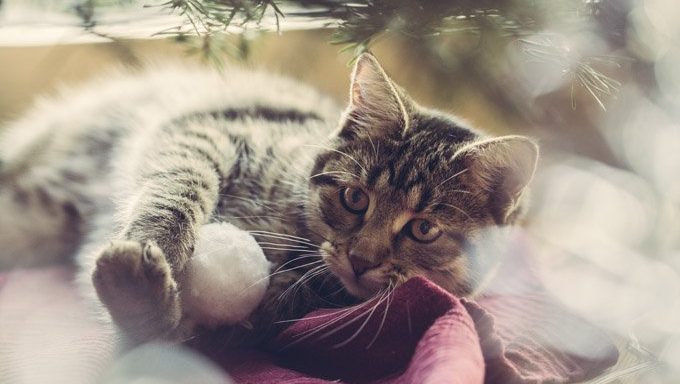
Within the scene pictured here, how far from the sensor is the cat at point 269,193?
2.85 feet

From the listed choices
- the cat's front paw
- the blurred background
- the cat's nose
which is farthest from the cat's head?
the cat's front paw

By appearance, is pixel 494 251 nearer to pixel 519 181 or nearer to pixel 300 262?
pixel 519 181

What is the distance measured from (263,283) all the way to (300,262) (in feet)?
0.45

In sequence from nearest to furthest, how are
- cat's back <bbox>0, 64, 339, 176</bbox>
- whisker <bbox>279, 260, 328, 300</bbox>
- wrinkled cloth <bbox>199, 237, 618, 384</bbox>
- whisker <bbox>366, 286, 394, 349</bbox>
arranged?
wrinkled cloth <bbox>199, 237, 618, 384</bbox>, whisker <bbox>366, 286, 394, 349</bbox>, whisker <bbox>279, 260, 328, 300</bbox>, cat's back <bbox>0, 64, 339, 176</bbox>

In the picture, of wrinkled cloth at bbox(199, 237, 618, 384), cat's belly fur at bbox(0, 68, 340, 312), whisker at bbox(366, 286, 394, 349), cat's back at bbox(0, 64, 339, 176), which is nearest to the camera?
wrinkled cloth at bbox(199, 237, 618, 384)

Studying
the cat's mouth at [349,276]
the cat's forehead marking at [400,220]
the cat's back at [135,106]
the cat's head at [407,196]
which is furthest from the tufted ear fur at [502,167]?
the cat's back at [135,106]

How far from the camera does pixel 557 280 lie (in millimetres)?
1267

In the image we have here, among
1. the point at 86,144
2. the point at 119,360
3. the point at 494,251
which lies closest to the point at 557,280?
the point at 494,251

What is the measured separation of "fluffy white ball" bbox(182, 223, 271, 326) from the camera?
842 mm

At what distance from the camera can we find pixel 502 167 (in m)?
0.91

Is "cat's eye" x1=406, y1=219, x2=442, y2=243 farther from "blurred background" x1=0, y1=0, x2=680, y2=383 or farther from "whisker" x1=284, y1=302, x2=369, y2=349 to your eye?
"blurred background" x1=0, y1=0, x2=680, y2=383

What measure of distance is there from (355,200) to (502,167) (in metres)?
0.23

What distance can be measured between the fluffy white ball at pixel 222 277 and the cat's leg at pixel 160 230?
23 mm

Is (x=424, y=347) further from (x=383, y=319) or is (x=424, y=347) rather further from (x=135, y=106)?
(x=135, y=106)
